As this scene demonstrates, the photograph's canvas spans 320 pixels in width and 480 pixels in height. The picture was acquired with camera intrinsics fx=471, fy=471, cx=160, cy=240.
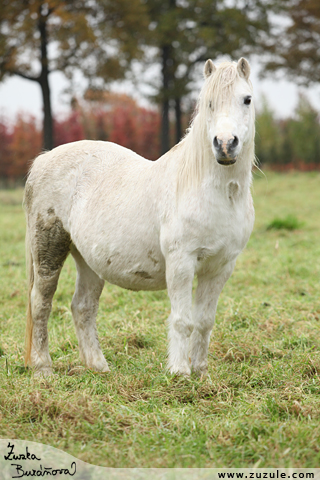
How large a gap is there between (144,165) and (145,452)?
6.38 feet

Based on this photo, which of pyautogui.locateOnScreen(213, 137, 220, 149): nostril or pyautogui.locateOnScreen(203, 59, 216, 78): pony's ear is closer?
pyautogui.locateOnScreen(213, 137, 220, 149): nostril

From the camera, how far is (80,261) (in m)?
3.80

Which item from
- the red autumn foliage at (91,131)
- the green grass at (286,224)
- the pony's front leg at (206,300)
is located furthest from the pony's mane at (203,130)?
the red autumn foliage at (91,131)

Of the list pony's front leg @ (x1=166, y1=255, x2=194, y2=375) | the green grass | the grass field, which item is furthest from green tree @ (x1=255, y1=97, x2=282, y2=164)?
pony's front leg @ (x1=166, y1=255, x2=194, y2=375)

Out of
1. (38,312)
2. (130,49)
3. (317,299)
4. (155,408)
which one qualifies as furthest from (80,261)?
(130,49)

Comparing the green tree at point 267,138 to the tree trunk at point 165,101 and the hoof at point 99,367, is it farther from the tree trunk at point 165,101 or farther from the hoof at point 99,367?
the hoof at point 99,367

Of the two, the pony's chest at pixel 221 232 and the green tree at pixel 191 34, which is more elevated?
the green tree at pixel 191 34

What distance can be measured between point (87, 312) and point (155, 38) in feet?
48.5

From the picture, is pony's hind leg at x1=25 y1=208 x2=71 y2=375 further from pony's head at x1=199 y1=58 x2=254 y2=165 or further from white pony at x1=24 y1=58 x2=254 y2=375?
pony's head at x1=199 y1=58 x2=254 y2=165

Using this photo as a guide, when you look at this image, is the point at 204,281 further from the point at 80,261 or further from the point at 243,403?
the point at 80,261

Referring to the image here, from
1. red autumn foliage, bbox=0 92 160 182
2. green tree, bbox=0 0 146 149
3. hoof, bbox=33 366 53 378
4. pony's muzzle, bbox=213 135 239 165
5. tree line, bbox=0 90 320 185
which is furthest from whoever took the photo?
red autumn foliage, bbox=0 92 160 182

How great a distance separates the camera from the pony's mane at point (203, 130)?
2.67m

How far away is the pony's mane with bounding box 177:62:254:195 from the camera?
8.75ft

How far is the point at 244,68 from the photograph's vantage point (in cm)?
281
